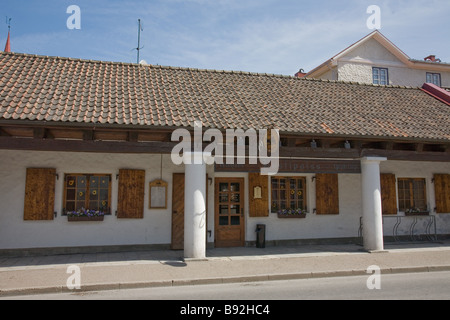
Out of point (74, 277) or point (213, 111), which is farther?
point (213, 111)

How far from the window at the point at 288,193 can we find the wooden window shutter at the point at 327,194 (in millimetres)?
486

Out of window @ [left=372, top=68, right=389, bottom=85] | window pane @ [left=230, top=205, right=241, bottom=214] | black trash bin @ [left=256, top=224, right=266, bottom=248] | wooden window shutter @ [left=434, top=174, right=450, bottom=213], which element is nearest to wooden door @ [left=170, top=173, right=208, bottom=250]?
window pane @ [left=230, top=205, right=241, bottom=214]

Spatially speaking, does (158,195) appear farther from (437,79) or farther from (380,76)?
(437,79)

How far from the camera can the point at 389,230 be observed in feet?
41.4

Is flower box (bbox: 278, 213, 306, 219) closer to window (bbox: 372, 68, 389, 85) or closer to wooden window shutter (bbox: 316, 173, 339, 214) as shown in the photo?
wooden window shutter (bbox: 316, 173, 339, 214)

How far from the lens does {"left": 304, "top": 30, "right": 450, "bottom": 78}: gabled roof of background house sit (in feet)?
65.8

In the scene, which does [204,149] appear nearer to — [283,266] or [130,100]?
[130,100]

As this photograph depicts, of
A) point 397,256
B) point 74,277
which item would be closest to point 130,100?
point 74,277

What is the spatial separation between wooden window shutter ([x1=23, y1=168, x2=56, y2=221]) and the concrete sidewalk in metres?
1.20

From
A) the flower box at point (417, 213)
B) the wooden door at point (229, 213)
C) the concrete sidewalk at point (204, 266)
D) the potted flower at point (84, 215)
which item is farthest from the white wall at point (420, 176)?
the potted flower at point (84, 215)

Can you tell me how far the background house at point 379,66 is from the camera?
2019 centimetres

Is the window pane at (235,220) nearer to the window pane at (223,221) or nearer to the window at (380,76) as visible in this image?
the window pane at (223,221)

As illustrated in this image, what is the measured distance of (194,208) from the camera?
30.1 ft

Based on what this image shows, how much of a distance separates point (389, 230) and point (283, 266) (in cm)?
586
